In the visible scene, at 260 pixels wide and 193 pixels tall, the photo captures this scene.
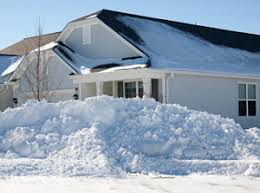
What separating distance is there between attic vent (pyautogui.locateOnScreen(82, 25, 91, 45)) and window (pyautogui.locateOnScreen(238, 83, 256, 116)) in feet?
24.3

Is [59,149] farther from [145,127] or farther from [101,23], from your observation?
[101,23]

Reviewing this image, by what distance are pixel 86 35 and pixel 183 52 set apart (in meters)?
4.62

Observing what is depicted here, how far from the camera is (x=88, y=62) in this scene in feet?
78.3

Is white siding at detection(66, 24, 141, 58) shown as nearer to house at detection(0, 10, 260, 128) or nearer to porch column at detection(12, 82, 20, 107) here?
house at detection(0, 10, 260, 128)

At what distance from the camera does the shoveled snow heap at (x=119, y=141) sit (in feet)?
35.9

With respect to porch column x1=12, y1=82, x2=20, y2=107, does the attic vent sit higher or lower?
higher

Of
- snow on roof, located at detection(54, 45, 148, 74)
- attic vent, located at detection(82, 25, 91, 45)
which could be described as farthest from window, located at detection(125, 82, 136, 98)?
attic vent, located at detection(82, 25, 91, 45)

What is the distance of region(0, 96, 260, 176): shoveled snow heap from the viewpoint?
10.9 m

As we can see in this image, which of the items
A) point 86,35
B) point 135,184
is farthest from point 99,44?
point 135,184

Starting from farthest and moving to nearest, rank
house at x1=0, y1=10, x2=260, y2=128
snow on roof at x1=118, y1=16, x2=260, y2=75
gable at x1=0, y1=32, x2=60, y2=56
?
gable at x1=0, y1=32, x2=60, y2=56, snow on roof at x1=118, y1=16, x2=260, y2=75, house at x1=0, y1=10, x2=260, y2=128

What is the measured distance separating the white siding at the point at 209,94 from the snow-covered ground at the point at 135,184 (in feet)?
36.9

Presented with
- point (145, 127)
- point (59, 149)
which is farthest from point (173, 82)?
point (59, 149)

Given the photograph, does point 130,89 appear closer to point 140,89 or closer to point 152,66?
point 140,89

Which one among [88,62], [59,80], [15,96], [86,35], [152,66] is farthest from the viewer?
[15,96]
